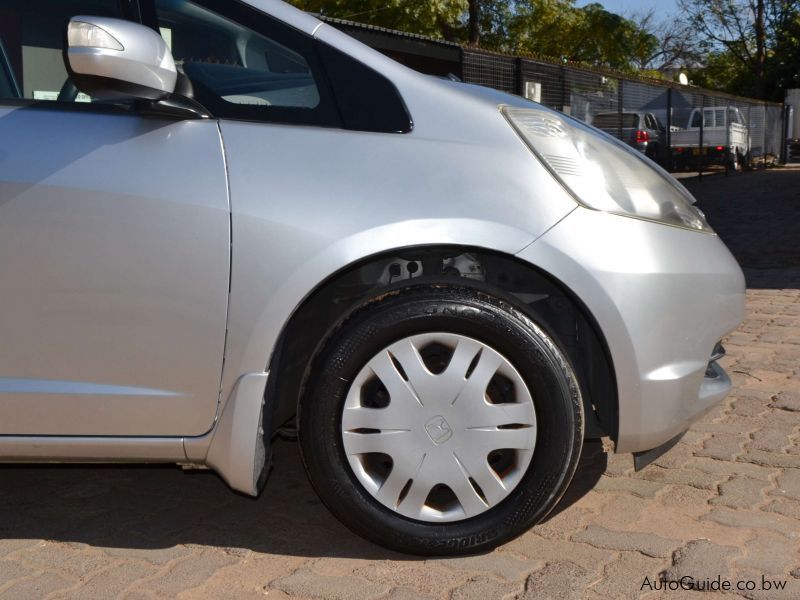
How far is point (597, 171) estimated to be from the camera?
2926 mm

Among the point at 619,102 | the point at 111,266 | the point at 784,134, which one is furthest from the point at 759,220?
the point at 784,134

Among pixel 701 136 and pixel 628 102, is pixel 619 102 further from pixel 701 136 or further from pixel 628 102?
pixel 701 136

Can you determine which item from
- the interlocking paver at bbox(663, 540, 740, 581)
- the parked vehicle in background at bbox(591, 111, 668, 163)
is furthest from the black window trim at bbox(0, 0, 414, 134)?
the parked vehicle in background at bbox(591, 111, 668, 163)

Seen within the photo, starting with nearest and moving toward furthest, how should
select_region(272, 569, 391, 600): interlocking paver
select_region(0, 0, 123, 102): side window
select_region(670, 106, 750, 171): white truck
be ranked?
select_region(272, 569, 391, 600): interlocking paver
select_region(0, 0, 123, 102): side window
select_region(670, 106, 750, 171): white truck

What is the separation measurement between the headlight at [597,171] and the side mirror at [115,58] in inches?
38.6

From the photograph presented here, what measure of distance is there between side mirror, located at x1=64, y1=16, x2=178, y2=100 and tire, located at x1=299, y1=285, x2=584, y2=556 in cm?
82

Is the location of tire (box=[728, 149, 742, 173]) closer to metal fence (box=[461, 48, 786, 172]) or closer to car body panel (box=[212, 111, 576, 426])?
metal fence (box=[461, 48, 786, 172])

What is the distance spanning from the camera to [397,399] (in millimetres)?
2775

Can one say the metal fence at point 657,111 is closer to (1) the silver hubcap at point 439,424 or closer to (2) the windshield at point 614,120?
(2) the windshield at point 614,120

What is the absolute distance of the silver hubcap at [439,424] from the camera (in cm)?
278

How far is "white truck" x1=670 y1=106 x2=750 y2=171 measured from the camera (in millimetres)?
24484

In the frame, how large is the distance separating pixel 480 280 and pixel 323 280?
51 centimetres

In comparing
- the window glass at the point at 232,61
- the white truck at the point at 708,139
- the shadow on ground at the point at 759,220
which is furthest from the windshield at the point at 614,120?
the window glass at the point at 232,61

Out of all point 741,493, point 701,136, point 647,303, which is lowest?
point 701,136
